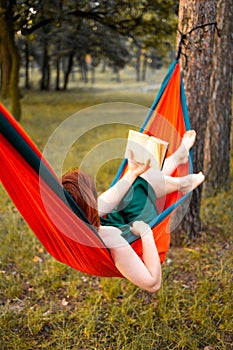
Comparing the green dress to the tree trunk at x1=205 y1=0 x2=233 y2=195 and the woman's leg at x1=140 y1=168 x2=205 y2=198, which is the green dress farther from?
the tree trunk at x1=205 y1=0 x2=233 y2=195

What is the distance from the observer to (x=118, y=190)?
184cm

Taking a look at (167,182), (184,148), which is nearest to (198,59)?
(184,148)

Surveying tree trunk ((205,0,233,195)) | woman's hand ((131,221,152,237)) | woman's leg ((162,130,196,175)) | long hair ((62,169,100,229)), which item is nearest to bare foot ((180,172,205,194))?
woman's leg ((162,130,196,175))

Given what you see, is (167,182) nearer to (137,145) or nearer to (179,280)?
(137,145)

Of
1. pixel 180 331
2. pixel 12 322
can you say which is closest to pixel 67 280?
pixel 12 322

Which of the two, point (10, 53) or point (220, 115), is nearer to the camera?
point (220, 115)

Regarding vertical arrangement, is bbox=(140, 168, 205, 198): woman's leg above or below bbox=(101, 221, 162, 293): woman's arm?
above

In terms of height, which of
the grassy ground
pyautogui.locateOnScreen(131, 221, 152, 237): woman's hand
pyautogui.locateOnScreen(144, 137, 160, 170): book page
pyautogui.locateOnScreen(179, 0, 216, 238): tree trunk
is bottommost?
the grassy ground

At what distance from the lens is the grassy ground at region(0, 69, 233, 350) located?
1.93 meters

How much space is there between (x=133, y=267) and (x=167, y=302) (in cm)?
76

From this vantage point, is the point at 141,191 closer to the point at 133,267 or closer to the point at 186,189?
the point at 186,189

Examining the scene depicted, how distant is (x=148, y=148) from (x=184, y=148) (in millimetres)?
249

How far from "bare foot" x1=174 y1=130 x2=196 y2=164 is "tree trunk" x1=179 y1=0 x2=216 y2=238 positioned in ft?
1.35

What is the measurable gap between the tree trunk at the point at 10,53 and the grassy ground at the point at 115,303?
3.22m
